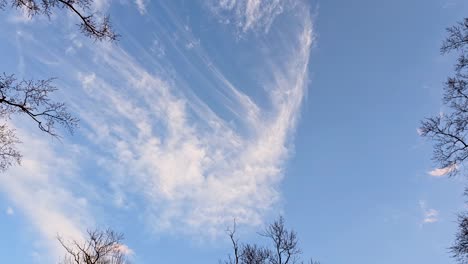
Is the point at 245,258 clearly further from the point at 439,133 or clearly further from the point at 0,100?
the point at 0,100

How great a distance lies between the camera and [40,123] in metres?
8.81

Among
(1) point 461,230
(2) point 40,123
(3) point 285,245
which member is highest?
(3) point 285,245

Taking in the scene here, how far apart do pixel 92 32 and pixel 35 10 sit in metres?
1.30

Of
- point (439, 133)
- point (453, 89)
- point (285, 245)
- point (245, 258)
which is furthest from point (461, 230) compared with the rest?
point (245, 258)

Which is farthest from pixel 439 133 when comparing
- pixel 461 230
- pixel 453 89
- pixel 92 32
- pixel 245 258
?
pixel 245 258

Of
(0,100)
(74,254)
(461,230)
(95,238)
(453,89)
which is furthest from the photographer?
(95,238)

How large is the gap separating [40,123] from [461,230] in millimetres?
15372

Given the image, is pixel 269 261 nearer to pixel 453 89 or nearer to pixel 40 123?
pixel 453 89

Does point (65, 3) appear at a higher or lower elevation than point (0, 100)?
higher

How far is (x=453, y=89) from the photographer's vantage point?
1345cm

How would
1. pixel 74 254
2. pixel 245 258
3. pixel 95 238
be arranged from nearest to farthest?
pixel 74 254
pixel 95 238
pixel 245 258

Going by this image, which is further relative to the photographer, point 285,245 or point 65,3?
point 285,245

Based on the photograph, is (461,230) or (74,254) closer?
(461,230)

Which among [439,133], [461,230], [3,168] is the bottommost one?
[3,168]
